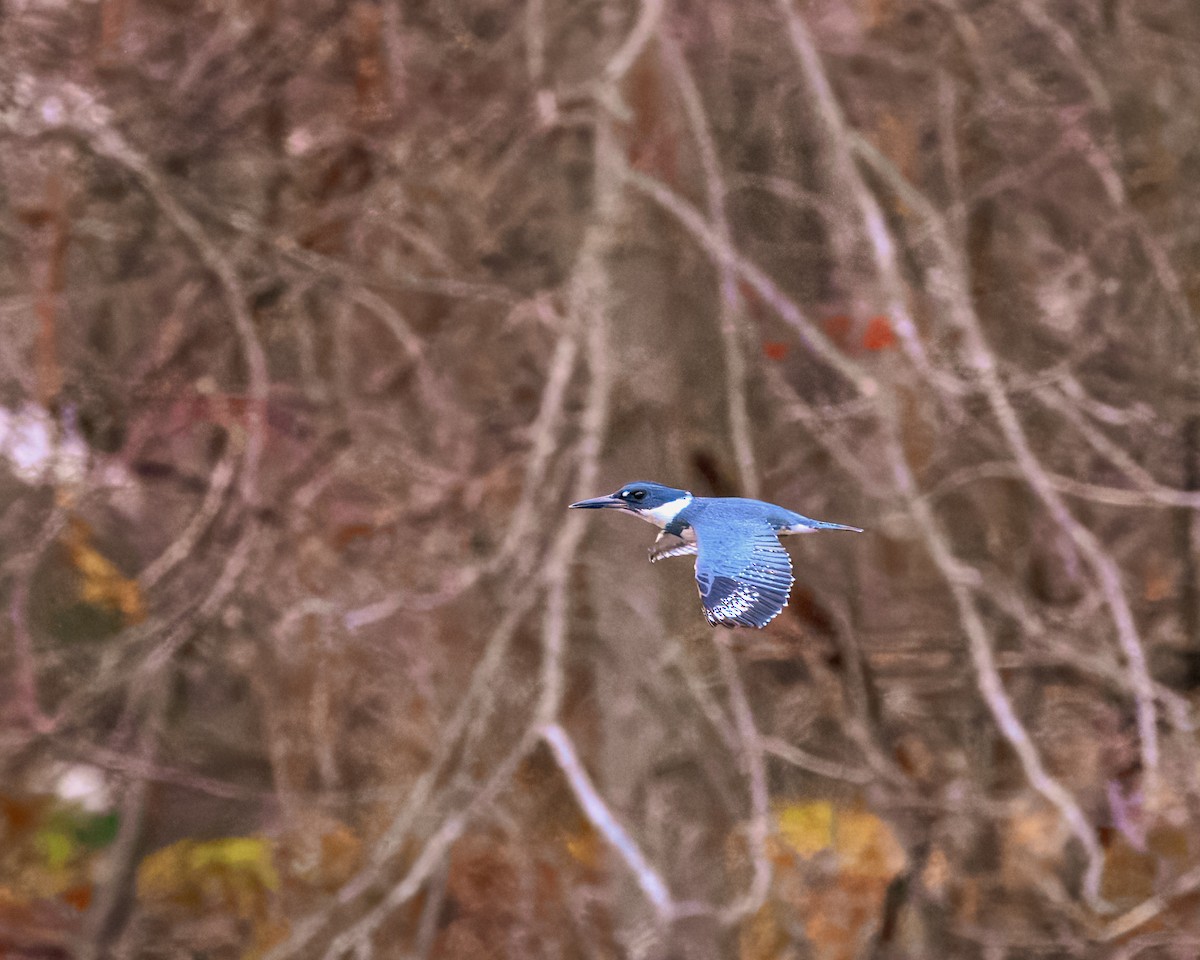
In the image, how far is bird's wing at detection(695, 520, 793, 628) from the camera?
1.11 ft

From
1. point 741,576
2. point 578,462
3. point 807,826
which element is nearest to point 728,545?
point 741,576

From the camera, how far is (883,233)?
→ 0.81 metres

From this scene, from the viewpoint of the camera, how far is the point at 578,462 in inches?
31.4

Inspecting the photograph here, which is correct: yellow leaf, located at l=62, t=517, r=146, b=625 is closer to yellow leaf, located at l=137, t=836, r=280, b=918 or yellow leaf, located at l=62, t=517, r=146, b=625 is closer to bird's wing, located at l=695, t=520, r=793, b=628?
yellow leaf, located at l=137, t=836, r=280, b=918

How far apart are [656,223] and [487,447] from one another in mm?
218

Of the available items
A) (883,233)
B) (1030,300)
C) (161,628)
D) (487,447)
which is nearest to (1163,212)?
(1030,300)

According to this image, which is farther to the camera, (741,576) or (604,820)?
(604,820)

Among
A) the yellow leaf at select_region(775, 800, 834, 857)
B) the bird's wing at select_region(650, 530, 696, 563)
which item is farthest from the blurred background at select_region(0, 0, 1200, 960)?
the bird's wing at select_region(650, 530, 696, 563)

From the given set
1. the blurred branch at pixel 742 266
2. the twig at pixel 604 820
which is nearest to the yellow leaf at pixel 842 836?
the twig at pixel 604 820

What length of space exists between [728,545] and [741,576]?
3 centimetres

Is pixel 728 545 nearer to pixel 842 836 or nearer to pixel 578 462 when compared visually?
pixel 578 462

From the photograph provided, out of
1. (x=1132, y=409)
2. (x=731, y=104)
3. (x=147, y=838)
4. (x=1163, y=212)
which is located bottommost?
(x=147, y=838)

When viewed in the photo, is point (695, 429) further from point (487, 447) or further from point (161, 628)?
point (161, 628)

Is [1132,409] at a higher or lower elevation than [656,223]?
lower
